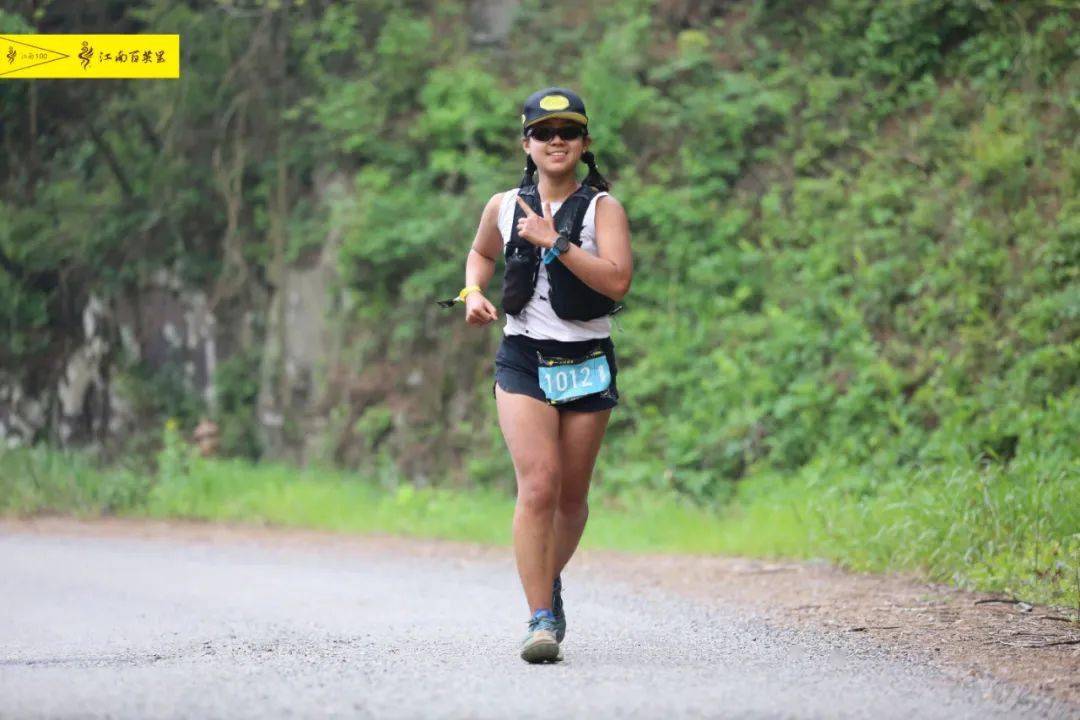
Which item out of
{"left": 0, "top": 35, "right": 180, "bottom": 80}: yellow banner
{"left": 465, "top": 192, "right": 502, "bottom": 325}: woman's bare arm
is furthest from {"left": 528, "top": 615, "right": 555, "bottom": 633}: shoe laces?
{"left": 0, "top": 35, "right": 180, "bottom": 80}: yellow banner

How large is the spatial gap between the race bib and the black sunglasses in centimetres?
91

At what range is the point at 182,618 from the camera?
7.55 metres

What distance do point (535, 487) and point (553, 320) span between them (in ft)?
2.27

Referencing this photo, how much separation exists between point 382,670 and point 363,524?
8516 millimetres

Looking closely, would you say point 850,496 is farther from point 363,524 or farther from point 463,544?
point 363,524

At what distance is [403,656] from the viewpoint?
5949mm

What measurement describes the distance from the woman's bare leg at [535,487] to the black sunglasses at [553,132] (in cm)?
108

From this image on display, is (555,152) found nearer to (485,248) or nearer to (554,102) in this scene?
(554,102)

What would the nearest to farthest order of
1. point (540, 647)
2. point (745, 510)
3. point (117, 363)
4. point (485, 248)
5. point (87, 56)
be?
point (540, 647)
point (485, 248)
point (745, 510)
point (87, 56)
point (117, 363)

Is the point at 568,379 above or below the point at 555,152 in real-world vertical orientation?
below

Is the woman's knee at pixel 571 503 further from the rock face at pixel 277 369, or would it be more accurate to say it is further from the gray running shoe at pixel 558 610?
the rock face at pixel 277 369

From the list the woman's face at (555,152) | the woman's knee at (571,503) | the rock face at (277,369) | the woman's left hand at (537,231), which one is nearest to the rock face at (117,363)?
the rock face at (277,369)

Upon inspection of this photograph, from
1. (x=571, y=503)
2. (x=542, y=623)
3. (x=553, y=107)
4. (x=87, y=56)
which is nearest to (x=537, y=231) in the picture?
(x=553, y=107)

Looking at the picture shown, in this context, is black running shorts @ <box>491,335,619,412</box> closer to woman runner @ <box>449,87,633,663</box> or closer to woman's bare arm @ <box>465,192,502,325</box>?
woman runner @ <box>449,87,633,663</box>
